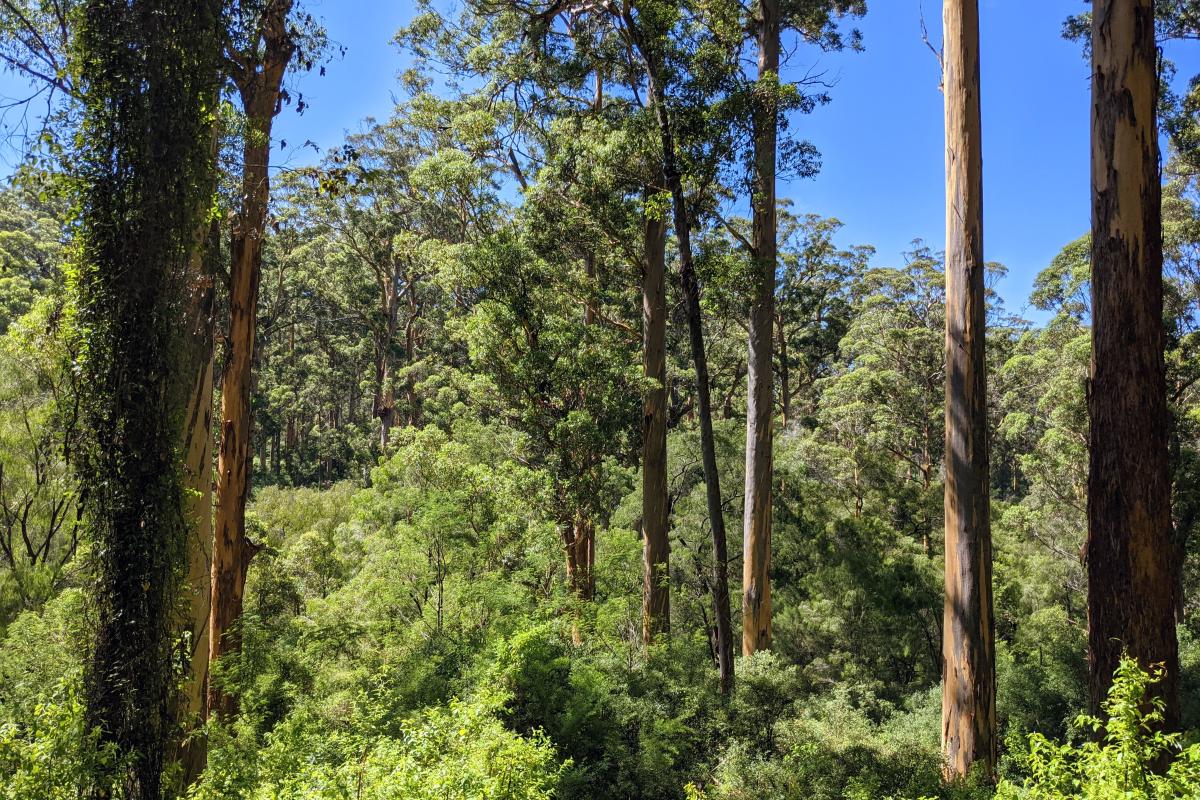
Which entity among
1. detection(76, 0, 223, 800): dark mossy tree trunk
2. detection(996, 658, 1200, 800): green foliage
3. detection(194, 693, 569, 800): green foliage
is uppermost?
detection(76, 0, 223, 800): dark mossy tree trunk

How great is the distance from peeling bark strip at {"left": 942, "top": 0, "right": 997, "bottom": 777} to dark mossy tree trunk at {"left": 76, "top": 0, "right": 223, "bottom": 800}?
5.44m

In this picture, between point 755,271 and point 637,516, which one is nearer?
point 755,271

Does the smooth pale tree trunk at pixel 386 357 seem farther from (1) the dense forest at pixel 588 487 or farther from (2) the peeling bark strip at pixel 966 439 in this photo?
(2) the peeling bark strip at pixel 966 439

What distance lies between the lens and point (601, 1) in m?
8.41

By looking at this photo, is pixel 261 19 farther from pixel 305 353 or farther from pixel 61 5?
pixel 305 353

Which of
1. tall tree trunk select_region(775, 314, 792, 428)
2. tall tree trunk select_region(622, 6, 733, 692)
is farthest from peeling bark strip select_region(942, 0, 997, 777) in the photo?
tall tree trunk select_region(775, 314, 792, 428)

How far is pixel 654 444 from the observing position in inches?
369

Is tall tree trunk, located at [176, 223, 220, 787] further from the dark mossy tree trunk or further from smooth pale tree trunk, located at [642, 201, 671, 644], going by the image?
smooth pale tree trunk, located at [642, 201, 671, 644]

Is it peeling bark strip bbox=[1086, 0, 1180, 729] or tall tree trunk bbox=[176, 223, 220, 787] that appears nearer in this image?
peeling bark strip bbox=[1086, 0, 1180, 729]

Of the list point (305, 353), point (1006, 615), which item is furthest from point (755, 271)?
point (305, 353)

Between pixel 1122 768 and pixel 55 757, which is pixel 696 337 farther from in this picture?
pixel 55 757

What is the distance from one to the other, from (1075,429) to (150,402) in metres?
14.5

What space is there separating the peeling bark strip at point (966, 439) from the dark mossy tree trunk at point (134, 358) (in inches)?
214

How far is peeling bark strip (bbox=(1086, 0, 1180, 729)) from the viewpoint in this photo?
13.8 feet
